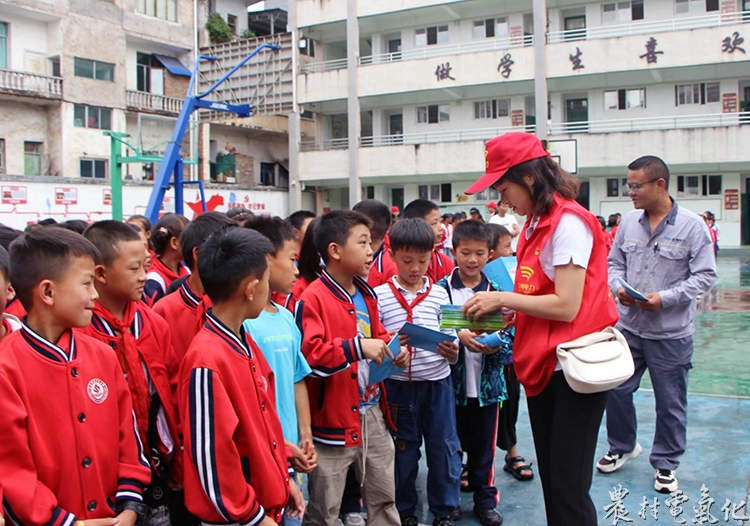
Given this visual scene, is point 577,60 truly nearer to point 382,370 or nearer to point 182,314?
point 382,370

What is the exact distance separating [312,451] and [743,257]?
2010 cm

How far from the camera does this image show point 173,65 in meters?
26.3

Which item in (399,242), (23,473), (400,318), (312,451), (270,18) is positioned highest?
(270,18)

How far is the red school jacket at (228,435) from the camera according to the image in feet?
6.35

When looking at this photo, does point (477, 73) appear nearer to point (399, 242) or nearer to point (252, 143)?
point (252, 143)

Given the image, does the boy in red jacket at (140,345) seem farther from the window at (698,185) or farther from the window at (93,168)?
the window at (698,185)

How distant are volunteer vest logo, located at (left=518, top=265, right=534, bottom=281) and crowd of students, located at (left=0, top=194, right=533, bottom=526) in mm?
545

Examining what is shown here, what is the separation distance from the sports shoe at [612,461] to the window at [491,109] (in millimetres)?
22024

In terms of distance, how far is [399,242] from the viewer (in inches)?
132

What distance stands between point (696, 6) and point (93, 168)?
67.1ft

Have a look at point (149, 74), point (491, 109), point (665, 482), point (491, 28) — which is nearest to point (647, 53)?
point (491, 109)

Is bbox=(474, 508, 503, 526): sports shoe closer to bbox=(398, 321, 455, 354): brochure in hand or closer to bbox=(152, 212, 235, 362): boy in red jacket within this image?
bbox=(398, 321, 455, 354): brochure in hand

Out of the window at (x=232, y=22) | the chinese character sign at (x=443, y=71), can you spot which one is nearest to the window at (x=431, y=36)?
the chinese character sign at (x=443, y=71)

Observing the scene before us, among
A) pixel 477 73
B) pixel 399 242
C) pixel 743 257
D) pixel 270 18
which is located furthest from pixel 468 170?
pixel 399 242
